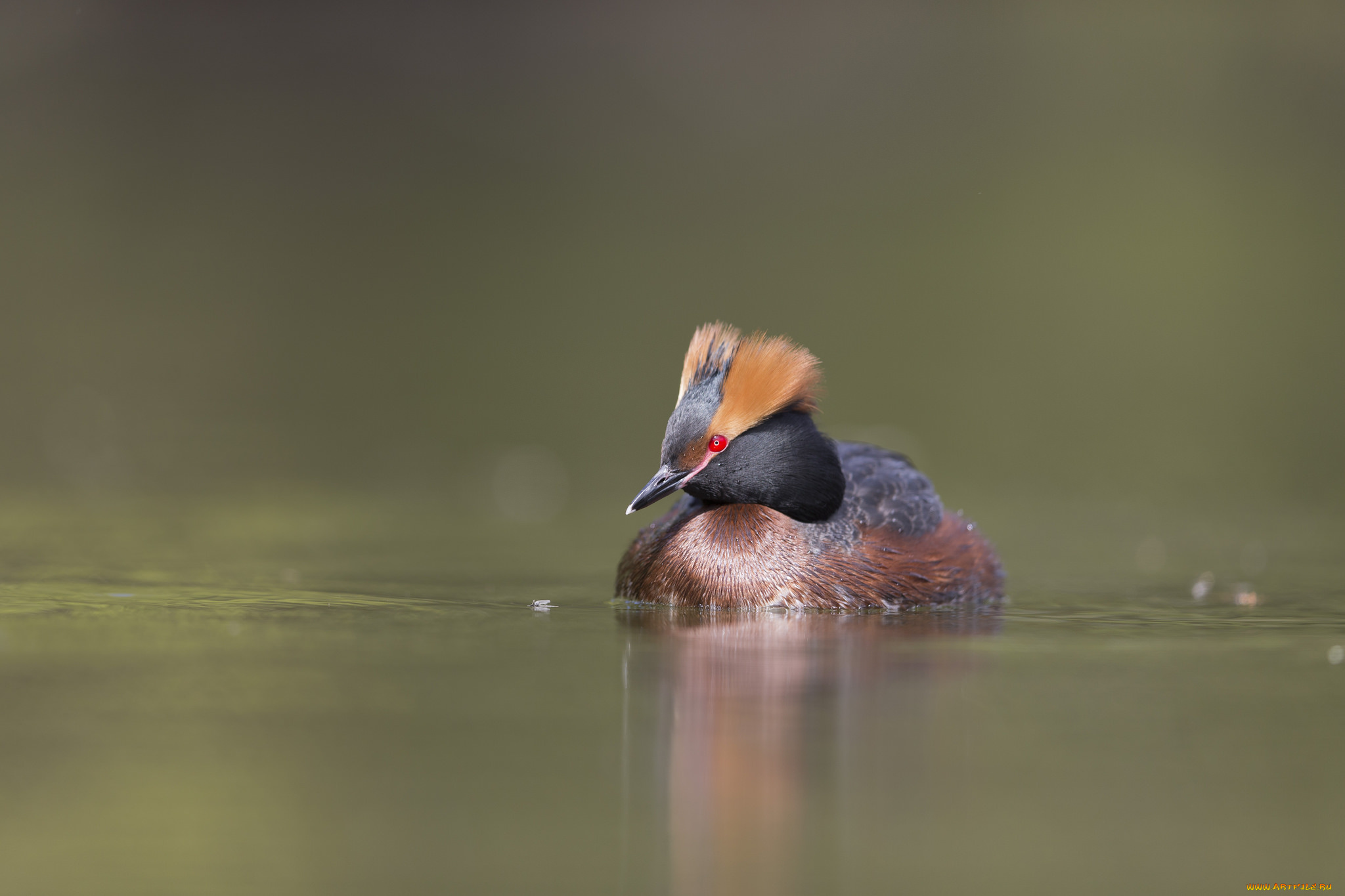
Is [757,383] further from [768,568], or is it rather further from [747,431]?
[768,568]

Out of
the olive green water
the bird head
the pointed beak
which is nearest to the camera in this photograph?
the olive green water

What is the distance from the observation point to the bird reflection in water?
14.2 feet

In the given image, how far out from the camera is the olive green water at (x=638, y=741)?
14.0 ft

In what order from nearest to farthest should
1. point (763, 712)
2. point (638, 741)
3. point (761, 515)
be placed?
point (638, 741) → point (763, 712) → point (761, 515)

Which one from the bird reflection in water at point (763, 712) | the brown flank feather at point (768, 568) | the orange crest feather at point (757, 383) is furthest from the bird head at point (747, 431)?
the bird reflection in water at point (763, 712)

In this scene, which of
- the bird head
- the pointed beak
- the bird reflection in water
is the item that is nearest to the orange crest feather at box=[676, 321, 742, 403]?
the bird head

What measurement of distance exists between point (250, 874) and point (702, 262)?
15.0 meters

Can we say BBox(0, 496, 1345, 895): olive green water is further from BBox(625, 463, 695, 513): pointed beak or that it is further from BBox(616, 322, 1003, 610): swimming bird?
BBox(625, 463, 695, 513): pointed beak

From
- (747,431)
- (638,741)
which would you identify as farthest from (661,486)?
(638,741)

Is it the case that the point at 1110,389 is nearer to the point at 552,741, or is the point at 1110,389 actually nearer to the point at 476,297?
the point at 476,297

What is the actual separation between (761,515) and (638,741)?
10.8 ft

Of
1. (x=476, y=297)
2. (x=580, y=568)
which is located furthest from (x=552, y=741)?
(x=476, y=297)

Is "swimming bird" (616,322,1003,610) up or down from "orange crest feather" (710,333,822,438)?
down

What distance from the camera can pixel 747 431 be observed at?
8.27m
